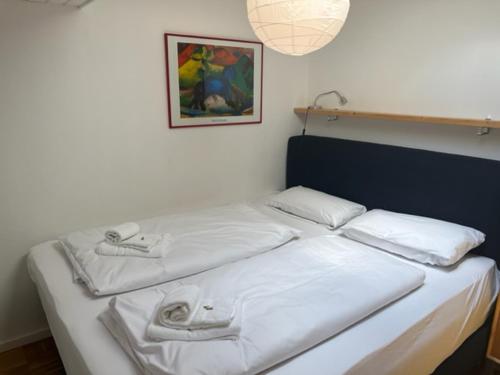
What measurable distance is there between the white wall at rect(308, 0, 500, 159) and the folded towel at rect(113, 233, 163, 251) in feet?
5.97

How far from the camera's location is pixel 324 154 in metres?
2.95

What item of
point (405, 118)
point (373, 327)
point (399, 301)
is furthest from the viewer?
point (405, 118)

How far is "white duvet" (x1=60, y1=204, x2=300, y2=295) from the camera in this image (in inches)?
67.1

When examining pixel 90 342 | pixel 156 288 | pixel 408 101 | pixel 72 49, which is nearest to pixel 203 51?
pixel 72 49

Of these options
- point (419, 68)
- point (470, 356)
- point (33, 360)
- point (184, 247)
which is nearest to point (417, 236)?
point (470, 356)

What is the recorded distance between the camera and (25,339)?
225 cm

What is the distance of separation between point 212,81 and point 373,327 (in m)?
2.00

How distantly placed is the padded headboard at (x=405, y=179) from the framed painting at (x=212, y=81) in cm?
63

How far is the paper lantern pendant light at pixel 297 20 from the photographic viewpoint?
1.33 meters

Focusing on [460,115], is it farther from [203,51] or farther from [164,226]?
[164,226]

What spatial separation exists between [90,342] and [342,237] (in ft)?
5.08

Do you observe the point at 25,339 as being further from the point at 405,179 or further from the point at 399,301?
→ the point at 405,179

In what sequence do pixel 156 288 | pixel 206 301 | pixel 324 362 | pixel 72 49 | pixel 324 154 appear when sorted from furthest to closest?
1. pixel 324 154
2. pixel 72 49
3. pixel 156 288
4. pixel 206 301
5. pixel 324 362

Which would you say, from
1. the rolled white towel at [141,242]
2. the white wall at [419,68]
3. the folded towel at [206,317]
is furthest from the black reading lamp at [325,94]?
the folded towel at [206,317]
